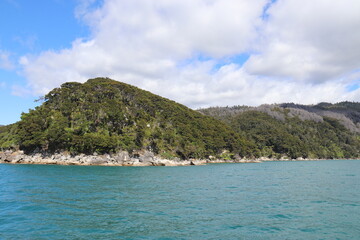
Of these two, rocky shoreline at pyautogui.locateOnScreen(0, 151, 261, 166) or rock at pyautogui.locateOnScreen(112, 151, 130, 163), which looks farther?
rock at pyautogui.locateOnScreen(112, 151, 130, 163)

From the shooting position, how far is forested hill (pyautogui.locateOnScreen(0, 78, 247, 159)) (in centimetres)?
8925

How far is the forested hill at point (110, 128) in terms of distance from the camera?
293 feet

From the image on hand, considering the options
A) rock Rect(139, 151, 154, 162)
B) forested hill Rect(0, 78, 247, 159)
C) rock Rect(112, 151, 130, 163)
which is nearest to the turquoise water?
rock Rect(112, 151, 130, 163)

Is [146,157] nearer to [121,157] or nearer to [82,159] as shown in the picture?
[121,157]

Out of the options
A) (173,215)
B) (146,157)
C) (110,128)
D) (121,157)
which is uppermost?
(110,128)

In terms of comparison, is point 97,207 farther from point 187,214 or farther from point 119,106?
point 119,106

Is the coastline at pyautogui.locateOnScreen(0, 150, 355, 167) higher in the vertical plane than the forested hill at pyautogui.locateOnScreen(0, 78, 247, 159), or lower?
lower

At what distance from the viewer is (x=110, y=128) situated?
107 meters

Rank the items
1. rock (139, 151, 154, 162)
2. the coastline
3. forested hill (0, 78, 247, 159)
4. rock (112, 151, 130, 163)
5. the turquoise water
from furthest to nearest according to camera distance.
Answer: rock (139, 151, 154, 162), rock (112, 151, 130, 163), forested hill (0, 78, 247, 159), the coastline, the turquoise water

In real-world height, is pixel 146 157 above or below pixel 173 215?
above

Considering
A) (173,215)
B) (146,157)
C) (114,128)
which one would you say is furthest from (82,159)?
(173,215)

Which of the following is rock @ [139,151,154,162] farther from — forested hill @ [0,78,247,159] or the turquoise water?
the turquoise water

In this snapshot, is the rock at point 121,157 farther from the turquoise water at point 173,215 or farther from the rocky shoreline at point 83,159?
the turquoise water at point 173,215

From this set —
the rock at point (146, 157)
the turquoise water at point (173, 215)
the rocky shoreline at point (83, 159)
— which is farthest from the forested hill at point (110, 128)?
the turquoise water at point (173, 215)
